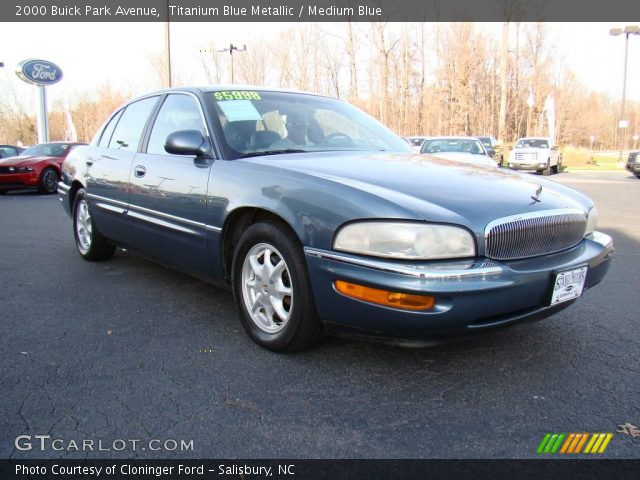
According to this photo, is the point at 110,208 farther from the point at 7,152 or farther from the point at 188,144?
the point at 7,152

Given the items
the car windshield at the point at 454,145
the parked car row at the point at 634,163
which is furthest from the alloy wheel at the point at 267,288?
the parked car row at the point at 634,163

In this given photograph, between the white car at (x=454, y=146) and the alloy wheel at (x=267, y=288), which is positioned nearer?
the alloy wheel at (x=267, y=288)

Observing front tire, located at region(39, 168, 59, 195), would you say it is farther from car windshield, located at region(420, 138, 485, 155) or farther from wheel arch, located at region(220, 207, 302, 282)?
wheel arch, located at region(220, 207, 302, 282)

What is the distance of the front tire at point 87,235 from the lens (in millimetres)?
4934

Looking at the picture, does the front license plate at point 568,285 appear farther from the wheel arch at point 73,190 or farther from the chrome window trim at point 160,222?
the wheel arch at point 73,190

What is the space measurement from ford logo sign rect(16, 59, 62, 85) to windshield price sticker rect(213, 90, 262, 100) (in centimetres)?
2310

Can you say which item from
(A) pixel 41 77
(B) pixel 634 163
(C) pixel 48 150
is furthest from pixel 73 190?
(A) pixel 41 77

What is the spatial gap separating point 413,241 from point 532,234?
0.66m

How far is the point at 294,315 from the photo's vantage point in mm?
2723

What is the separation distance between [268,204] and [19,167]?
11.9 meters

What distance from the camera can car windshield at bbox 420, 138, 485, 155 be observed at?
13.6m

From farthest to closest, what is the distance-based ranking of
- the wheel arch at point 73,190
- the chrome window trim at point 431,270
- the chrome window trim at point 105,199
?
1. the wheel arch at point 73,190
2. the chrome window trim at point 105,199
3. the chrome window trim at point 431,270

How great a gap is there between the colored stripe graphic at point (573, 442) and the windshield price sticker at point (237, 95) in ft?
9.14

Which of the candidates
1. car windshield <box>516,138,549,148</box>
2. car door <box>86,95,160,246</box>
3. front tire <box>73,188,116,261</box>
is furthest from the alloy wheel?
car windshield <box>516,138,549,148</box>
